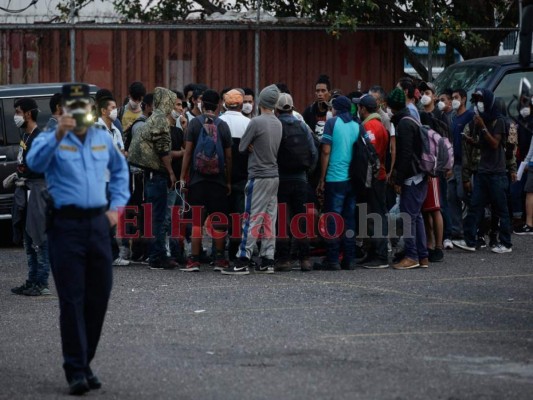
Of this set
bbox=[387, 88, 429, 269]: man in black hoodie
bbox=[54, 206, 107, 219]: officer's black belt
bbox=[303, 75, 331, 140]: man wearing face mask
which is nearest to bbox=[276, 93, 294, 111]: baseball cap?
bbox=[387, 88, 429, 269]: man in black hoodie

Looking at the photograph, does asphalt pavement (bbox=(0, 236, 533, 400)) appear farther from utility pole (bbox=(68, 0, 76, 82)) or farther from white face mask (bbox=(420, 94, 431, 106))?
utility pole (bbox=(68, 0, 76, 82))

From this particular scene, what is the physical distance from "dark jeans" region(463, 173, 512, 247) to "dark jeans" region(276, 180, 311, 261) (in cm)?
241

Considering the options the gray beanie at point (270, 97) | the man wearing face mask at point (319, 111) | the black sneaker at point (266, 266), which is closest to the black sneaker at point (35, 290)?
the black sneaker at point (266, 266)

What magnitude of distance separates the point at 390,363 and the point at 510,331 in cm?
168

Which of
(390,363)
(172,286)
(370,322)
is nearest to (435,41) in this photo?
(172,286)

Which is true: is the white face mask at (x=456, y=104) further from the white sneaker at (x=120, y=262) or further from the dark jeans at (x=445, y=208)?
the white sneaker at (x=120, y=262)

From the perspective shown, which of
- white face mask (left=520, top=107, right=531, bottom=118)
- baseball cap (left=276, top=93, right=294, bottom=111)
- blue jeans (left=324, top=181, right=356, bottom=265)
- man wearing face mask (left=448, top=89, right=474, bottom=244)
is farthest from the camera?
man wearing face mask (left=448, top=89, right=474, bottom=244)

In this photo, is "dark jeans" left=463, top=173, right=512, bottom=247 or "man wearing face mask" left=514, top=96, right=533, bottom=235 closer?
"dark jeans" left=463, top=173, right=512, bottom=247

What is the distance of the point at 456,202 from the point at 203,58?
207 inches

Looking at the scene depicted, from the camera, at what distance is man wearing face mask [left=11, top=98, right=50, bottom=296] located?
39.6 ft

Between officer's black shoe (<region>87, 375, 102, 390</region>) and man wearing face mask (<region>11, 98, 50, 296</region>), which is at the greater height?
man wearing face mask (<region>11, 98, 50, 296</region>)

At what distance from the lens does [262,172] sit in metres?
13.7

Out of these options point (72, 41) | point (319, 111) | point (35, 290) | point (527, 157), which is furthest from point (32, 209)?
point (72, 41)

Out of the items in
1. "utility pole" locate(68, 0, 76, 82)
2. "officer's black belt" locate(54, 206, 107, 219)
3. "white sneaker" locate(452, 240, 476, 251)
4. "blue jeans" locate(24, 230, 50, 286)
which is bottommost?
"white sneaker" locate(452, 240, 476, 251)
